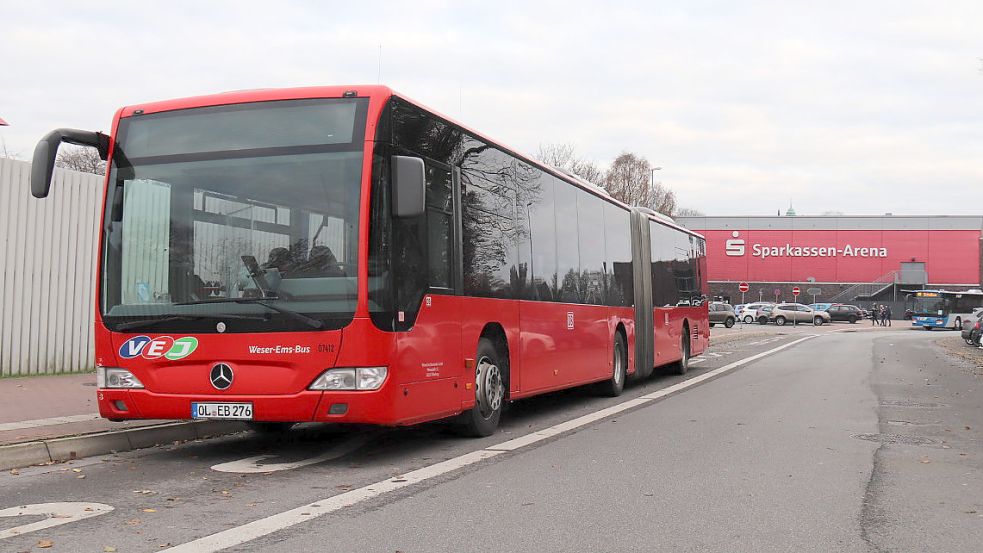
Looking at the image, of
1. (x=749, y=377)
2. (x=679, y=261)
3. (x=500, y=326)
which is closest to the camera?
(x=500, y=326)

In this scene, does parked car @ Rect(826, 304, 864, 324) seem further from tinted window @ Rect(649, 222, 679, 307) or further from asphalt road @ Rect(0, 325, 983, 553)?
asphalt road @ Rect(0, 325, 983, 553)

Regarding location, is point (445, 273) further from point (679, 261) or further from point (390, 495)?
point (679, 261)

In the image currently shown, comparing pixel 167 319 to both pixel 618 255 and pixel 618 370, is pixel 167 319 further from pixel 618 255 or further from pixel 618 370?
pixel 618 255

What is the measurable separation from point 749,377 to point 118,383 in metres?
14.2

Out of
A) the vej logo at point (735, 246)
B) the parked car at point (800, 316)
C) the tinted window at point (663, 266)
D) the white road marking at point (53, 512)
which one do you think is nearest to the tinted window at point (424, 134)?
the white road marking at point (53, 512)

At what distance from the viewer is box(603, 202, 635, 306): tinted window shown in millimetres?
15547

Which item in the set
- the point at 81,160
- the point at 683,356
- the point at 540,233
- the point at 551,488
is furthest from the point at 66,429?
the point at 81,160

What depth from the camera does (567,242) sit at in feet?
43.5

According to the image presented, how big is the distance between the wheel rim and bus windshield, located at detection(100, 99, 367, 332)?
2.47m

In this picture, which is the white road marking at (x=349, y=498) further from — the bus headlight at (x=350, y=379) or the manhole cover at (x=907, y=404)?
the manhole cover at (x=907, y=404)

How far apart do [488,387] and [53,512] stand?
4813mm

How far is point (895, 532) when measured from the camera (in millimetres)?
5832

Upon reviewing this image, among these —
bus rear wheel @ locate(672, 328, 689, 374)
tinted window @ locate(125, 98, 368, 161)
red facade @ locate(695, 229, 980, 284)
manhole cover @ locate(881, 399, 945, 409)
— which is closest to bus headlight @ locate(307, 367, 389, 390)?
tinted window @ locate(125, 98, 368, 161)

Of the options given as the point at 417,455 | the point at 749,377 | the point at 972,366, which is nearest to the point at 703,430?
the point at 417,455
